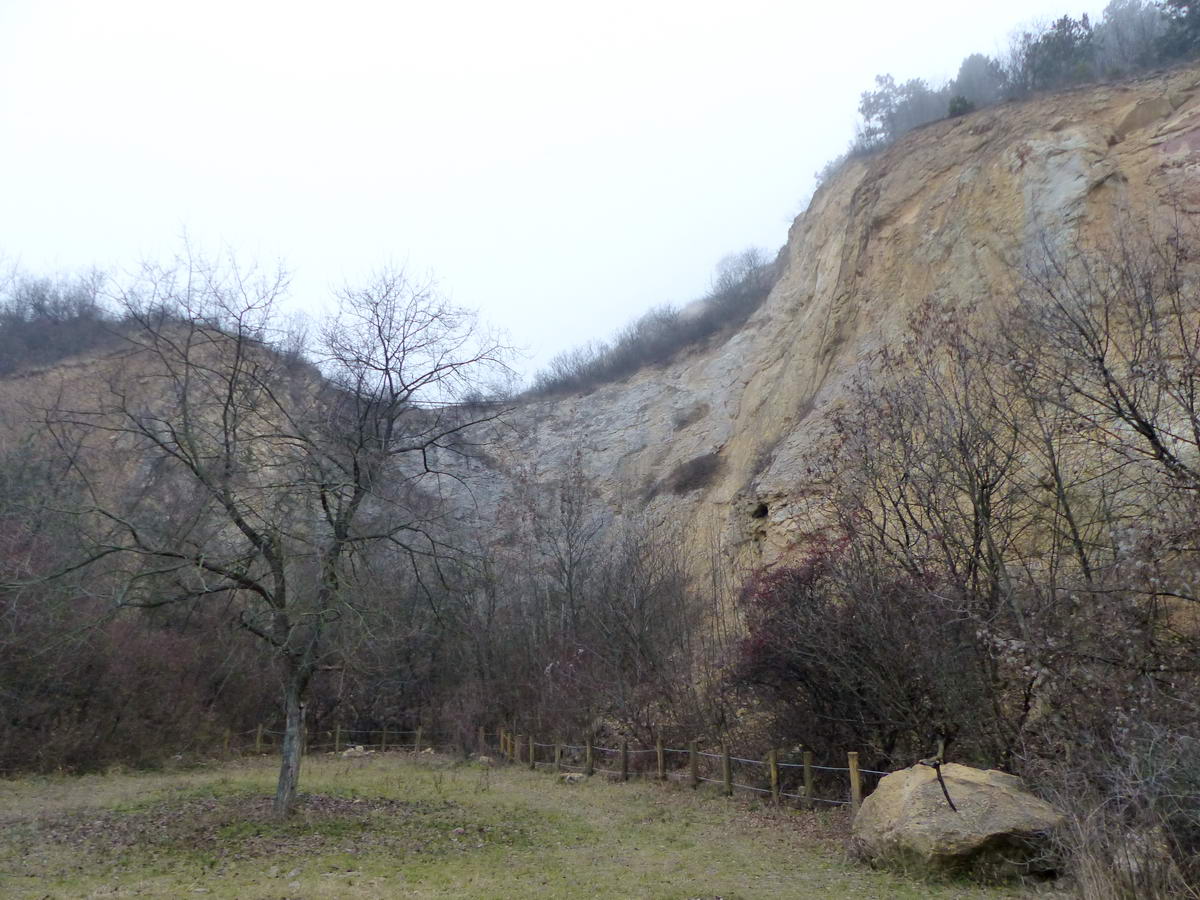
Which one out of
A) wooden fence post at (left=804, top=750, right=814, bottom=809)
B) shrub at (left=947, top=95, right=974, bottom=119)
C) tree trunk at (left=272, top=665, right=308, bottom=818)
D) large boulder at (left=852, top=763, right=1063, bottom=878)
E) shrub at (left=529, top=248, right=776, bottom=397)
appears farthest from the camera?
shrub at (left=529, top=248, right=776, bottom=397)

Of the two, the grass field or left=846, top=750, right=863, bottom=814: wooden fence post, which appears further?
left=846, top=750, right=863, bottom=814: wooden fence post

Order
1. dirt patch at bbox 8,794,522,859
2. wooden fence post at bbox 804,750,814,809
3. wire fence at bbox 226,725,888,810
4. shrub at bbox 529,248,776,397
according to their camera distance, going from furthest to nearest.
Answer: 1. shrub at bbox 529,248,776,397
2. wire fence at bbox 226,725,888,810
3. wooden fence post at bbox 804,750,814,809
4. dirt patch at bbox 8,794,522,859

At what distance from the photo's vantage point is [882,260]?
81.5 ft

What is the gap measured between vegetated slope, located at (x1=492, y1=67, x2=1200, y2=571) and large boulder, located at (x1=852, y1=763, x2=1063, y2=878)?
9.23 meters

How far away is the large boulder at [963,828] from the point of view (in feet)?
27.5

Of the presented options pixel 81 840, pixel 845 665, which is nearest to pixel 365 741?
pixel 81 840

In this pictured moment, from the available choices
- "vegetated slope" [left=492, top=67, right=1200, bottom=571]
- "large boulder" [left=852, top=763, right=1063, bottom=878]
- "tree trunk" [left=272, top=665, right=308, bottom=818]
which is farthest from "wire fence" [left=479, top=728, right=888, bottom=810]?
"tree trunk" [left=272, top=665, right=308, bottom=818]

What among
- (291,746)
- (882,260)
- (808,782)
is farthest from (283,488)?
(882,260)

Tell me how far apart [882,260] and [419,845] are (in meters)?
20.6

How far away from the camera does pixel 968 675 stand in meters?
11.6

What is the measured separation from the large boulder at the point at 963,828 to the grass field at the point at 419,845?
0.29 metres

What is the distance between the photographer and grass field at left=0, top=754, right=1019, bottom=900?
26.5ft

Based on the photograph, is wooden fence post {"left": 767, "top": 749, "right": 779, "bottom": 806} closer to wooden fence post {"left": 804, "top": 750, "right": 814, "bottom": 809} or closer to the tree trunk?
wooden fence post {"left": 804, "top": 750, "right": 814, "bottom": 809}

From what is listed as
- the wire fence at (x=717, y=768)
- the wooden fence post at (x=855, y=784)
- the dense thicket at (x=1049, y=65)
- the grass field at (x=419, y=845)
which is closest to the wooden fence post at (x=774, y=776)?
the wire fence at (x=717, y=768)
